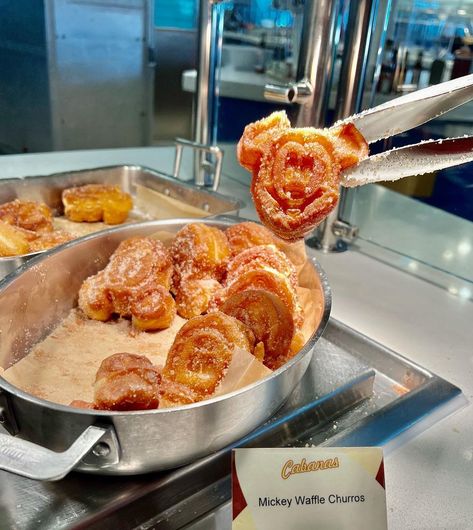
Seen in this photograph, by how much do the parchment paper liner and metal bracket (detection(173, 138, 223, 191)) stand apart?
0.53 metres

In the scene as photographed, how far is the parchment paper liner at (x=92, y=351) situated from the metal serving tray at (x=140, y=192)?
49 centimetres

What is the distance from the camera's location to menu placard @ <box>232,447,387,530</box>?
57 cm

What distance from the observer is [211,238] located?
1.09 meters

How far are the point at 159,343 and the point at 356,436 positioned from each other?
402mm

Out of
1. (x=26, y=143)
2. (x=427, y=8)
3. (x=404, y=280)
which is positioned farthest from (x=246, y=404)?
(x=26, y=143)

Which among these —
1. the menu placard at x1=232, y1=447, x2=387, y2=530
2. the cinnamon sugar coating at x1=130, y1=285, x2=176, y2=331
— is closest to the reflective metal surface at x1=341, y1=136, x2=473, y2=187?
the menu placard at x1=232, y1=447, x2=387, y2=530

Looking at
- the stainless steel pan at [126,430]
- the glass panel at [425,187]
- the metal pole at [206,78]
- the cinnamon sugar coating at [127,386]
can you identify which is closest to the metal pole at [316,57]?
the glass panel at [425,187]

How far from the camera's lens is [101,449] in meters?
0.59

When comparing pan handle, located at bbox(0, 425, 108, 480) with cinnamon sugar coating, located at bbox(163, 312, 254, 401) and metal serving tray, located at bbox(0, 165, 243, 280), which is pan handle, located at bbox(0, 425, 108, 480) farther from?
metal serving tray, located at bbox(0, 165, 243, 280)

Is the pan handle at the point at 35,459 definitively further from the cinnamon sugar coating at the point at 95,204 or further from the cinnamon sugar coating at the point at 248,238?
the cinnamon sugar coating at the point at 95,204

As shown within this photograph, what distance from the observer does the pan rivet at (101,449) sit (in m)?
0.59

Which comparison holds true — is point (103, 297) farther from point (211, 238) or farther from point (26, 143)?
point (26, 143)

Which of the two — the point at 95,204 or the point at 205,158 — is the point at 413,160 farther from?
the point at 205,158

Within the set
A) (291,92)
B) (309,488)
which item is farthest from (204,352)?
(291,92)
